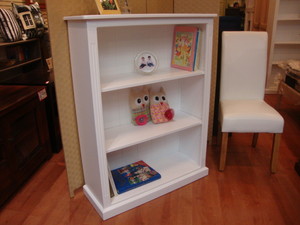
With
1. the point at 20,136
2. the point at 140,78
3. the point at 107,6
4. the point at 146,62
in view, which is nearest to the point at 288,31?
the point at 146,62

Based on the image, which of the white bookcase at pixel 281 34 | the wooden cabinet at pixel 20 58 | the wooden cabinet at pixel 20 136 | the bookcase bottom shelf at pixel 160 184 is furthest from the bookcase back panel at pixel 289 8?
the wooden cabinet at pixel 20 136

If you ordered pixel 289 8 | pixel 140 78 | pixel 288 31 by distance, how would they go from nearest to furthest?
pixel 140 78 < pixel 289 8 < pixel 288 31

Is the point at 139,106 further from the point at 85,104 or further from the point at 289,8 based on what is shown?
the point at 289,8

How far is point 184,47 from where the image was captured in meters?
1.87

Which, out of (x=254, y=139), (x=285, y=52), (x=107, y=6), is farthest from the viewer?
(x=285, y=52)

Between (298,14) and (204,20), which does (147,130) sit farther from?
(298,14)

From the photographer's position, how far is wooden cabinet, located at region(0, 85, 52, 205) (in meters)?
1.78

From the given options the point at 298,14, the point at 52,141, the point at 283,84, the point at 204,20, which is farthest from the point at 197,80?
the point at 298,14

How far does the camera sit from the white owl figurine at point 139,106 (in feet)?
6.15

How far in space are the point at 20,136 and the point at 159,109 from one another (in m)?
1.03

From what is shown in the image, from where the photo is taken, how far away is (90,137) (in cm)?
159

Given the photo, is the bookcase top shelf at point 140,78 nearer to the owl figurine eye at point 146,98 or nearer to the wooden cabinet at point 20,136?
the owl figurine eye at point 146,98

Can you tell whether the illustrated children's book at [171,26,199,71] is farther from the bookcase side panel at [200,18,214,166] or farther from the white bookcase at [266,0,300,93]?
the white bookcase at [266,0,300,93]

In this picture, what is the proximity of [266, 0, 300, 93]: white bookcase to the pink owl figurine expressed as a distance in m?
2.60
